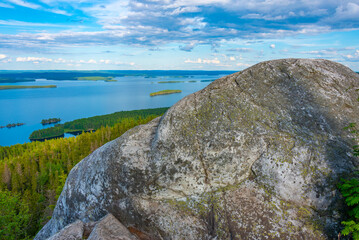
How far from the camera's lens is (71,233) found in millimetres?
7516

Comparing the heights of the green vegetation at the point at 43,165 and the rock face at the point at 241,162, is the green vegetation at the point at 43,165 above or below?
below

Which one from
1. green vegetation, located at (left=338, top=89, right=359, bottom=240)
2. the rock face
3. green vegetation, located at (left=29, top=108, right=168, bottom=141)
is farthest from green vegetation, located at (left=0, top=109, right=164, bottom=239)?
green vegetation, located at (left=338, top=89, right=359, bottom=240)

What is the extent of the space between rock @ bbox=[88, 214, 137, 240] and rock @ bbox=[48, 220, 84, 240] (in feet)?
2.08

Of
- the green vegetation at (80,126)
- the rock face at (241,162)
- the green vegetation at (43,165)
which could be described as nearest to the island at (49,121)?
the green vegetation at (80,126)

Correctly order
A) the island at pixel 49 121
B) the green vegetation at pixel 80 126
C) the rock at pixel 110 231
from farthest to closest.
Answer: the island at pixel 49 121
the green vegetation at pixel 80 126
the rock at pixel 110 231

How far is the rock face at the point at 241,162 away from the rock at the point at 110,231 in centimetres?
26

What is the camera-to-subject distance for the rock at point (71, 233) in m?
7.36

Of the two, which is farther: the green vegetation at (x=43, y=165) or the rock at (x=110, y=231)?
the green vegetation at (x=43, y=165)

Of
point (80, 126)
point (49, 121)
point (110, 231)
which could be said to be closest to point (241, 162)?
point (110, 231)

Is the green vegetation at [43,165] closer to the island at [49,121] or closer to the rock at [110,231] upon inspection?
the rock at [110,231]

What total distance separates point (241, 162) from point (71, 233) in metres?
5.51

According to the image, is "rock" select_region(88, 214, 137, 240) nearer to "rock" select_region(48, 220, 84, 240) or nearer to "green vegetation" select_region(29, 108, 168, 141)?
"rock" select_region(48, 220, 84, 240)

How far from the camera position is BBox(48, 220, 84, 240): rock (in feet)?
24.1

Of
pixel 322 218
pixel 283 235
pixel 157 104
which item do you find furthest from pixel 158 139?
pixel 157 104
